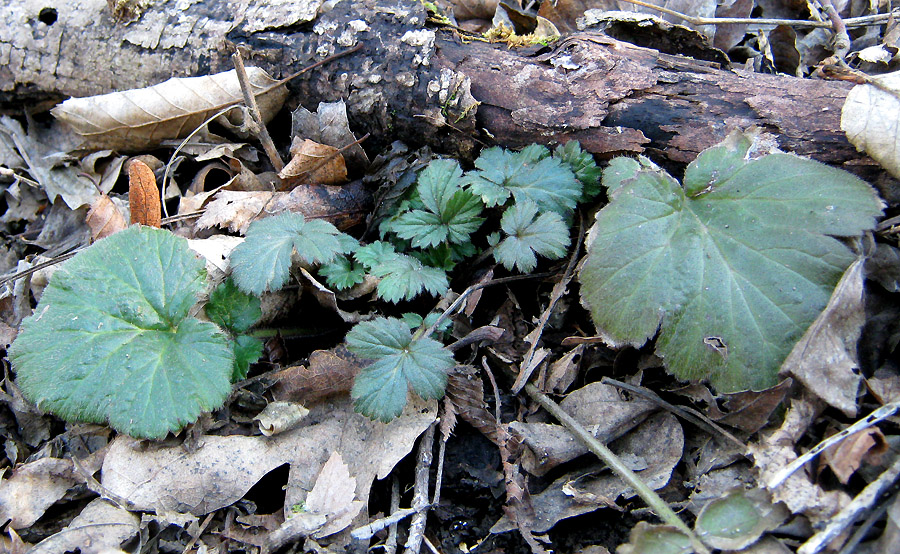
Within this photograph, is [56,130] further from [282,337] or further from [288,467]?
[288,467]

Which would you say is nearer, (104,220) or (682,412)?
(682,412)

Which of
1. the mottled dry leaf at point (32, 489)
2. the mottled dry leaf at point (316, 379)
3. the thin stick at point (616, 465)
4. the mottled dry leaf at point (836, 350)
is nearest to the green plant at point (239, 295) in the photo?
the mottled dry leaf at point (316, 379)

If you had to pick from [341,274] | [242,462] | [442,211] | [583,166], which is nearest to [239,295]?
[341,274]

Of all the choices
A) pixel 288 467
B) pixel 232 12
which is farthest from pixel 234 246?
pixel 232 12

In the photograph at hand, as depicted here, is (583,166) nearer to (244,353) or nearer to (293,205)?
(293,205)

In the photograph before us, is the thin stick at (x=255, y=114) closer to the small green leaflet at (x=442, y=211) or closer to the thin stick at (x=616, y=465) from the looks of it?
the small green leaflet at (x=442, y=211)

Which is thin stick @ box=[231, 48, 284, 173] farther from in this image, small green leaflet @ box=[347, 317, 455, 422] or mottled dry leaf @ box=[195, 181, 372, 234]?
small green leaflet @ box=[347, 317, 455, 422]

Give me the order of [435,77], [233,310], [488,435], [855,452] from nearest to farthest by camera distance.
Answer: [855,452]
[488,435]
[233,310]
[435,77]
